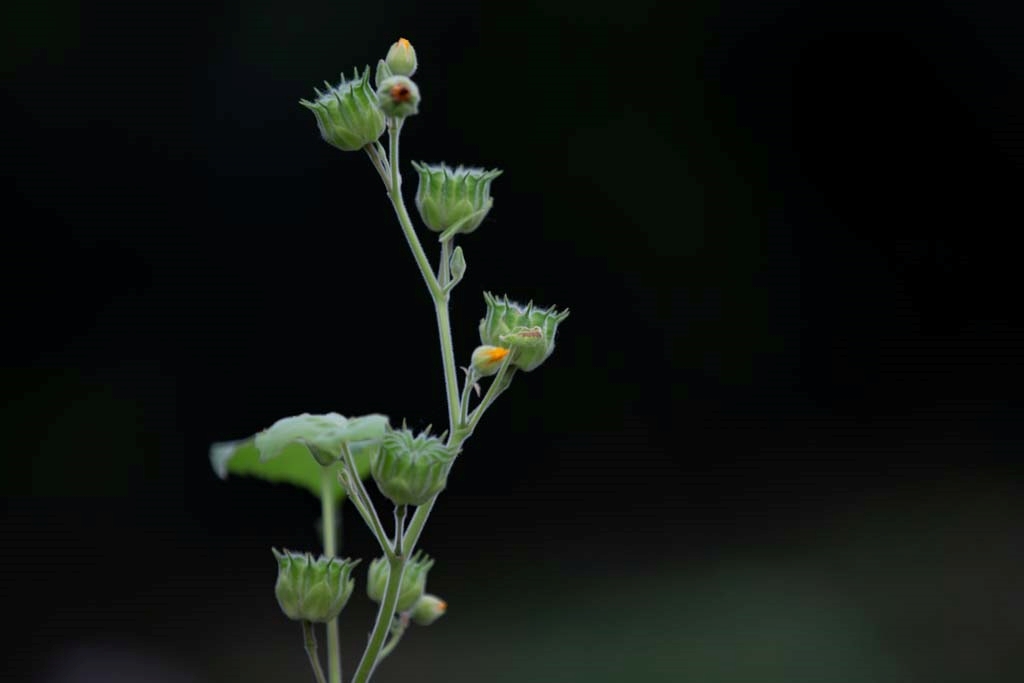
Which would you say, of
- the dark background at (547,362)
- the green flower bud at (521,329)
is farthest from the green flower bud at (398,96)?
the dark background at (547,362)

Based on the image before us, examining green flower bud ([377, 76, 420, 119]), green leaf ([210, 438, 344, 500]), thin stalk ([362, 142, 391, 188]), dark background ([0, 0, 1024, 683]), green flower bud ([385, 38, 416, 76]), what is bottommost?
green leaf ([210, 438, 344, 500])

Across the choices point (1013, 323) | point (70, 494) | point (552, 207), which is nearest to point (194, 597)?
point (70, 494)

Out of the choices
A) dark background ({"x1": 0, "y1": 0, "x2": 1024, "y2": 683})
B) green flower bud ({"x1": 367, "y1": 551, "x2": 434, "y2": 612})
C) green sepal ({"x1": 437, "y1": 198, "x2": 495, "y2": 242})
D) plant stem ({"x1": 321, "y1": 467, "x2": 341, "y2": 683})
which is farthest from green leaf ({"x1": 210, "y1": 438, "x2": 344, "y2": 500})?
dark background ({"x1": 0, "y1": 0, "x2": 1024, "y2": 683})

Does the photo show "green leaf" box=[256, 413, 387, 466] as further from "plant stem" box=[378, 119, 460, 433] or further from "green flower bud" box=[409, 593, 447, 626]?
"green flower bud" box=[409, 593, 447, 626]

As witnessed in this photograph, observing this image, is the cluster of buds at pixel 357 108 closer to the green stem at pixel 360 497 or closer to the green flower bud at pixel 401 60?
the green flower bud at pixel 401 60

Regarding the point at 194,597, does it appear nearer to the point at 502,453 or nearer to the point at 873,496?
the point at 502,453

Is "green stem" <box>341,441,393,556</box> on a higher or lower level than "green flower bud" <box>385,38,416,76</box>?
lower
